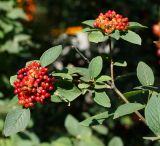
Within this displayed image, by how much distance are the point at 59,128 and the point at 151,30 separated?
1.30 m

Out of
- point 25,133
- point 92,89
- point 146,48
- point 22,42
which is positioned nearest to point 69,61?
point 22,42

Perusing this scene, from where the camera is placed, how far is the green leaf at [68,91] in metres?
1.60

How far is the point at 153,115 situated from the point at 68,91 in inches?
13.2

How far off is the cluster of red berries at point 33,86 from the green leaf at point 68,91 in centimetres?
6

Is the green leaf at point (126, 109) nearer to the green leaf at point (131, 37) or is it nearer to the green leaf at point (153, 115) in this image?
the green leaf at point (153, 115)

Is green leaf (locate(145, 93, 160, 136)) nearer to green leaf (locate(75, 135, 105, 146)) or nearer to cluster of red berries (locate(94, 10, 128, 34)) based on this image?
cluster of red berries (locate(94, 10, 128, 34))

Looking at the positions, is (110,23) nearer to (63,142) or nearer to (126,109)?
(126,109)

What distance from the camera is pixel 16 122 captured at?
1539 millimetres

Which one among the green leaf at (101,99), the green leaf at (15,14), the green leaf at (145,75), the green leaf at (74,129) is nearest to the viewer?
the green leaf at (101,99)

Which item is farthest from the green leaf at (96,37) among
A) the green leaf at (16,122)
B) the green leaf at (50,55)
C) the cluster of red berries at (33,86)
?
the green leaf at (16,122)

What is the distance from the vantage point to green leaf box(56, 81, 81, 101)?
1.60m

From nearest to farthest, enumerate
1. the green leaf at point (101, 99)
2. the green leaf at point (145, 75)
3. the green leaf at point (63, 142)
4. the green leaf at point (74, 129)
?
1. the green leaf at point (101, 99)
2. the green leaf at point (145, 75)
3. the green leaf at point (63, 142)
4. the green leaf at point (74, 129)

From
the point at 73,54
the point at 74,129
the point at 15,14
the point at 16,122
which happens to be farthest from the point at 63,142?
the point at 73,54

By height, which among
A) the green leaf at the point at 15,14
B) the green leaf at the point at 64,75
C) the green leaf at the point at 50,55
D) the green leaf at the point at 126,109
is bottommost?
the green leaf at the point at 15,14
